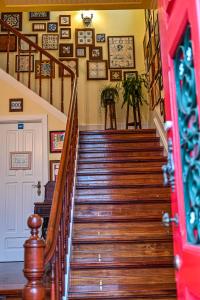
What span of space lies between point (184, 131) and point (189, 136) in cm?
7

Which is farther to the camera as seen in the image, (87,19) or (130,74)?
(87,19)

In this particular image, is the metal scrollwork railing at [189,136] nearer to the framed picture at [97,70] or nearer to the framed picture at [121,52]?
the framed picture at [97,70]

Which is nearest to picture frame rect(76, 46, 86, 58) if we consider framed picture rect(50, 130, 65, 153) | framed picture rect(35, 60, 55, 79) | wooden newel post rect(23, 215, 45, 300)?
framed picture rect(35, 60, 55, 79)

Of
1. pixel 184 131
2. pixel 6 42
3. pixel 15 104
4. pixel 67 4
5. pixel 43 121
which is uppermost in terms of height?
pixel 6 42

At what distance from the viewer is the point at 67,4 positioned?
362cm

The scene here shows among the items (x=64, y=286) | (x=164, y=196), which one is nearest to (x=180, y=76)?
(x=64, y=286)

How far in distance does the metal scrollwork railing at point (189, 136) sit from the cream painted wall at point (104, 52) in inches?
203

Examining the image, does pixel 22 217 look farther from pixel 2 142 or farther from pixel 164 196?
pixel 164 196

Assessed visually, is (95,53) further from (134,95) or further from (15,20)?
(15,20)

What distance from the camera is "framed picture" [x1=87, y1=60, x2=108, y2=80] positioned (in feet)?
21.6

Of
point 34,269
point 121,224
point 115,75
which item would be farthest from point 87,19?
point 34,269

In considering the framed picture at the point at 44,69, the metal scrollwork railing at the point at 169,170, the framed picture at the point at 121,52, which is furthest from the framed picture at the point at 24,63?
the metal scrollwork railing at the point at 169,170

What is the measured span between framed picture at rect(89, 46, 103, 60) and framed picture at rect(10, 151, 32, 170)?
223 cm

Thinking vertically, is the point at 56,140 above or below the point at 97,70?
below
